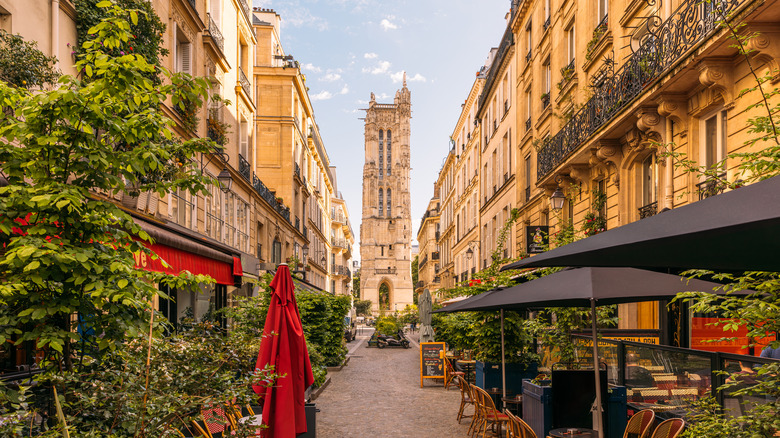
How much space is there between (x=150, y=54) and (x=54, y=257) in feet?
25.3

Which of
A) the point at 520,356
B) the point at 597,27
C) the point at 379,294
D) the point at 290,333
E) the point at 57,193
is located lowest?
the point at 379,294

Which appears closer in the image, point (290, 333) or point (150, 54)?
point (290, 333)

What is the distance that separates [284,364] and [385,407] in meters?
5.80

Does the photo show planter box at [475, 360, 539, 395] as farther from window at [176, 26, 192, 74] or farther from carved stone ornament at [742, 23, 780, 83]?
window at [176, 26, 192, 74]

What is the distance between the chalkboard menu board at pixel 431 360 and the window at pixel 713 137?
27.0 feet

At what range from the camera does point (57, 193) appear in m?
3.35

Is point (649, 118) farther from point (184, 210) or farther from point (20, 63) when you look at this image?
point (184, 210)

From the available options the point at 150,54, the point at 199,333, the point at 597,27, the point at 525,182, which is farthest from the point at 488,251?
the point at 199,333

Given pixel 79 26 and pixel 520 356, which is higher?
pixel 79 26

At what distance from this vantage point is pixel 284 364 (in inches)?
254

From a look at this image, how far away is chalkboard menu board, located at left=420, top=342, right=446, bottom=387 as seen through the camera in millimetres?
15055

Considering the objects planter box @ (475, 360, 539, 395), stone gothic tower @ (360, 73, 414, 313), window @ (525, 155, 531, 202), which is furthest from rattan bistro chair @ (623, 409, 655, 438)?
stone gothic tower @ (360, 73, 414, 313)

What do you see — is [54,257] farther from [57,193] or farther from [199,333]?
[199,333]

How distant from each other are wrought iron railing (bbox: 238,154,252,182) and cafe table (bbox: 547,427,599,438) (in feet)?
47.9
